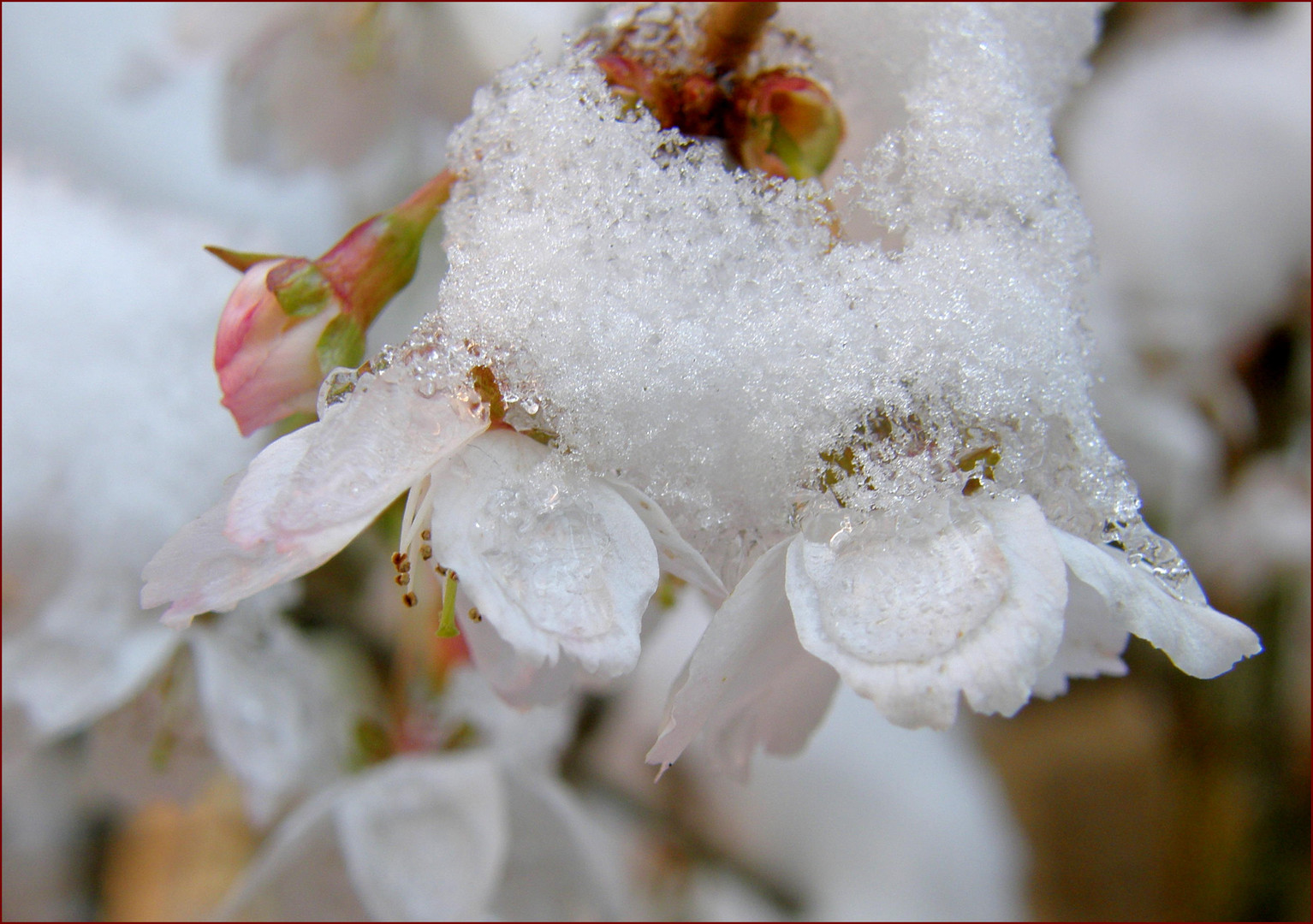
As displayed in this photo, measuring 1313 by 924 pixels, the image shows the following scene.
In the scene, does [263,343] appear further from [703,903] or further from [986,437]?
[703,903]

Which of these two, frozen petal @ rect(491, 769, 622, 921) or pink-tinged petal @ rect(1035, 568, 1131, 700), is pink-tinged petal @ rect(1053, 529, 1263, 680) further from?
frozen petal @ rect(491, 769, 622, 921)

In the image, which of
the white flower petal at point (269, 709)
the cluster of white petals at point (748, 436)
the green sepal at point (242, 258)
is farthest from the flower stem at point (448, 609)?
the white flower petal at point (269, 709)

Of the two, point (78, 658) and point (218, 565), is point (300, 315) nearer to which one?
point (218, 565)

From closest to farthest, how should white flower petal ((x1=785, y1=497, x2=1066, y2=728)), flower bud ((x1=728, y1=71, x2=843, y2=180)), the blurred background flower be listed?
white flower petal ((x1=785, y1=497, x2=1066, y2=728)) < flower bud ((x1=728, y1=71, x2=843, y2=180)) < the blurred background flower

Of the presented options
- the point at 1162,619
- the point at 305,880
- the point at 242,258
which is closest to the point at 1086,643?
the point at 1162,619

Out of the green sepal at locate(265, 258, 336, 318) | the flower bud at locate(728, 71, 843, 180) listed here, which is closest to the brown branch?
the flower bud at locate(728, 71, 843, 180)

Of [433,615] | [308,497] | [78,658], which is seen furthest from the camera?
[433,615]

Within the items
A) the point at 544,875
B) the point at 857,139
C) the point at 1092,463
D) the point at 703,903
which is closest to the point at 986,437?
the point at 1092,463
